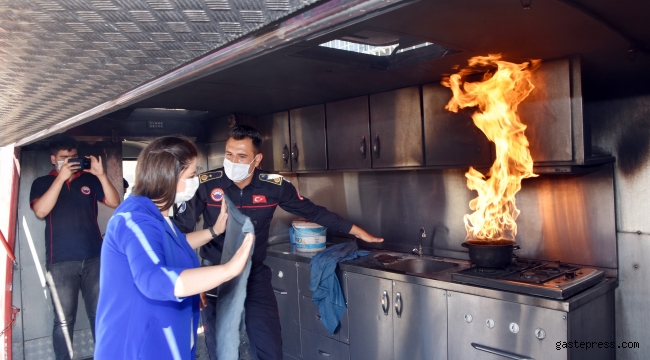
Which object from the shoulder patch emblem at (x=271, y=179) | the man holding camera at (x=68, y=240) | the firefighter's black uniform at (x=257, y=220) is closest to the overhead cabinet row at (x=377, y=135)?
the firefighter's black uniform at (x=257, y=220)

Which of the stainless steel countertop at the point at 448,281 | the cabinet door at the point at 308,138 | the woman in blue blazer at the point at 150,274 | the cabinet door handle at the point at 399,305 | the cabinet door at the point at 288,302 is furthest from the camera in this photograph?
the cabinet door at the point at 308,138

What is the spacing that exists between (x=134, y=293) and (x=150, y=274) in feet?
0.62

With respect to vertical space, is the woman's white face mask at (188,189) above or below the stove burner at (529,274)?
above

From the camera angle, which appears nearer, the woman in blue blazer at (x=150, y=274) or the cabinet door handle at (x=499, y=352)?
the woman in blue blazer at (x=150, y=274)

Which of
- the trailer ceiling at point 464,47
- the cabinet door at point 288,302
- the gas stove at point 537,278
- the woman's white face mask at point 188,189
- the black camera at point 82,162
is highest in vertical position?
the trailer ceiling at point 464,47

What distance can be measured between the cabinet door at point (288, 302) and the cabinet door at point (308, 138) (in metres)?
0.99

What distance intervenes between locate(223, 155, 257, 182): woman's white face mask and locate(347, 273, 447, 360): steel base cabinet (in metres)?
1.16

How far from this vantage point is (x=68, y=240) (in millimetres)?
3889

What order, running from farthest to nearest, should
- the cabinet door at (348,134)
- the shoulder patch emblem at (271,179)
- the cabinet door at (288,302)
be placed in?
the cabinet door at (288,302) < the cabinet door at (348,134) < the shoulder patch emblem at (271,179)

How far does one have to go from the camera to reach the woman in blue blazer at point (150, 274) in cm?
168

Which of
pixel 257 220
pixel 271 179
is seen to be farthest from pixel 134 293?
pixel 271 179

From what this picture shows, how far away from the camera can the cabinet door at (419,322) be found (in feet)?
9.99

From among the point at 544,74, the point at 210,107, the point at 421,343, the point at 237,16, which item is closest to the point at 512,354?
the point at 421,343

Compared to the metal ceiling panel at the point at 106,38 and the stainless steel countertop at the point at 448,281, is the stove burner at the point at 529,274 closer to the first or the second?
the stainless steel countertop at the point at 448,281
